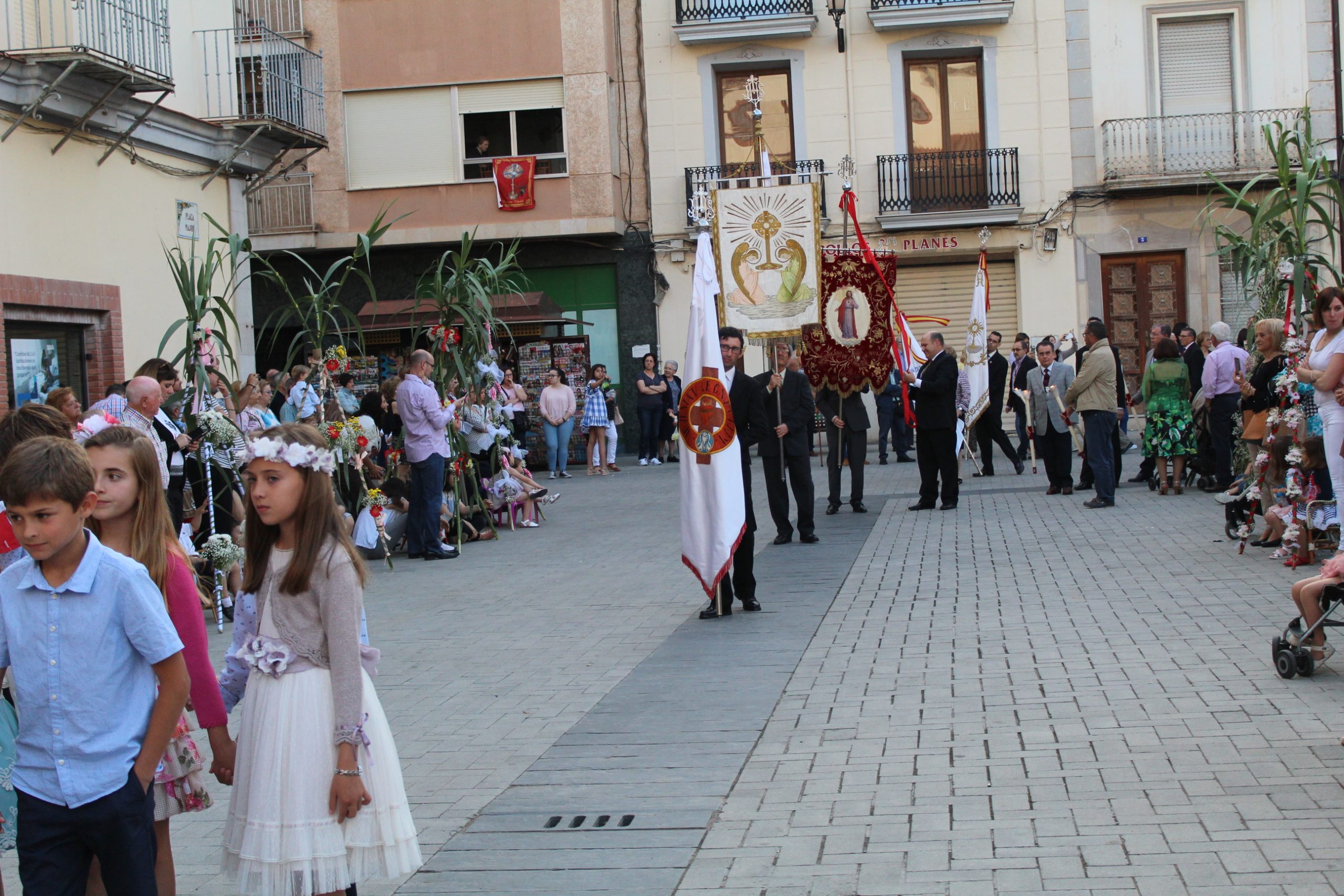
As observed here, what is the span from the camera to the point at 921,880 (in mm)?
4340

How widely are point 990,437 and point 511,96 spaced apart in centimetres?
1129

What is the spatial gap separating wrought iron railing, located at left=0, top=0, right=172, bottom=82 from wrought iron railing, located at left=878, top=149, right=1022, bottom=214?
1416 cm

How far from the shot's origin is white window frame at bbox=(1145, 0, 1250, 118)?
25562 millimetres

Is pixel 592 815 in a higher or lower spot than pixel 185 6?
lower

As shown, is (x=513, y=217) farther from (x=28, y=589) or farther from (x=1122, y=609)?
(x=28, y=589)

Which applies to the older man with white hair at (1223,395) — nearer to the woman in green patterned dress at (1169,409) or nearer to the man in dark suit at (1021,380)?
the woman in green patterned dress at (1169,409)

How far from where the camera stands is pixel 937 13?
2566cm

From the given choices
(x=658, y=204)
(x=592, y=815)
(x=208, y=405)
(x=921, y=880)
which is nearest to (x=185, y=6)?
(x=208, y=405)

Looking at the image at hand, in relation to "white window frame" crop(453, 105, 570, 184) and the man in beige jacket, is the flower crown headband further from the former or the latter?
"white window frame" crop(453, 105, 570, 184)

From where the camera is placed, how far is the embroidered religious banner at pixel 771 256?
529 inches

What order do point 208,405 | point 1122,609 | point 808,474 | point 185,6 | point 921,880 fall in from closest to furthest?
point 921,880 → point 1122,609 → point 208,405 → point 808,474 → point 185,6

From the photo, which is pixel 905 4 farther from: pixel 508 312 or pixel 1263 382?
pixel 1263 382

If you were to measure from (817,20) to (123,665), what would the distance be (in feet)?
80.1

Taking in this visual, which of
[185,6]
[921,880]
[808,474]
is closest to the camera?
[921,880]
